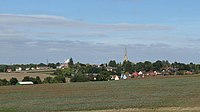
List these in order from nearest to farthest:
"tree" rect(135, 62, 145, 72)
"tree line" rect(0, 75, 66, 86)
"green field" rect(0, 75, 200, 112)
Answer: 1. "green field" rect(0, 75, 200, 112)
2. "tree line" rect(0, 75, 66, 86)
3. "tree" rect(135, 62, 145, 72)

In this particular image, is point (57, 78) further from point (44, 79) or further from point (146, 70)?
point (146, 70)

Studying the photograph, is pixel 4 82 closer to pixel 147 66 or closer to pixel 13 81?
pixel 13 81

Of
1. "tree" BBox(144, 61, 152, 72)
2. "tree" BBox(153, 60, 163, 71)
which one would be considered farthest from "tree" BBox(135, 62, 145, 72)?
"tree" BBox(153, 60, 163, 71)

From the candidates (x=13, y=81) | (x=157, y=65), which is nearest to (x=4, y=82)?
(x=13, y=81)

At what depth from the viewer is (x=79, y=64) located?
7500 inches

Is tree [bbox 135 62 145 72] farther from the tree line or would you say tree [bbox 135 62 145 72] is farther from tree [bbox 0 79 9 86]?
tree [bbox 0 79 9 86]

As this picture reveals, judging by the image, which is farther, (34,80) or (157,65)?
(157,65)

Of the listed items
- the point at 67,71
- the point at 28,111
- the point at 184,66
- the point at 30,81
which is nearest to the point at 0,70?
the point at 67,71

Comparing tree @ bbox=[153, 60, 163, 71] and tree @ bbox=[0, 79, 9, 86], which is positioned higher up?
tree @ bbox=[153, 60, 163, 71]

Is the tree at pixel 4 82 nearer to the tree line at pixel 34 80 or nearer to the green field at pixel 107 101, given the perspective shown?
the tree line at pixel 34 80

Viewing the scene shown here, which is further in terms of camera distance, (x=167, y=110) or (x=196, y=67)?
(x=196, y=67)

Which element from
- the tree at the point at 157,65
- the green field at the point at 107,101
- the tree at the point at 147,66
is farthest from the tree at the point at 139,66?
the green field at the point at 107,101

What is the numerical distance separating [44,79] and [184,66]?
256ft

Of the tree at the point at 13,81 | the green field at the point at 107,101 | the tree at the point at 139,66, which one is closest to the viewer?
the green field at the point at 107,101
